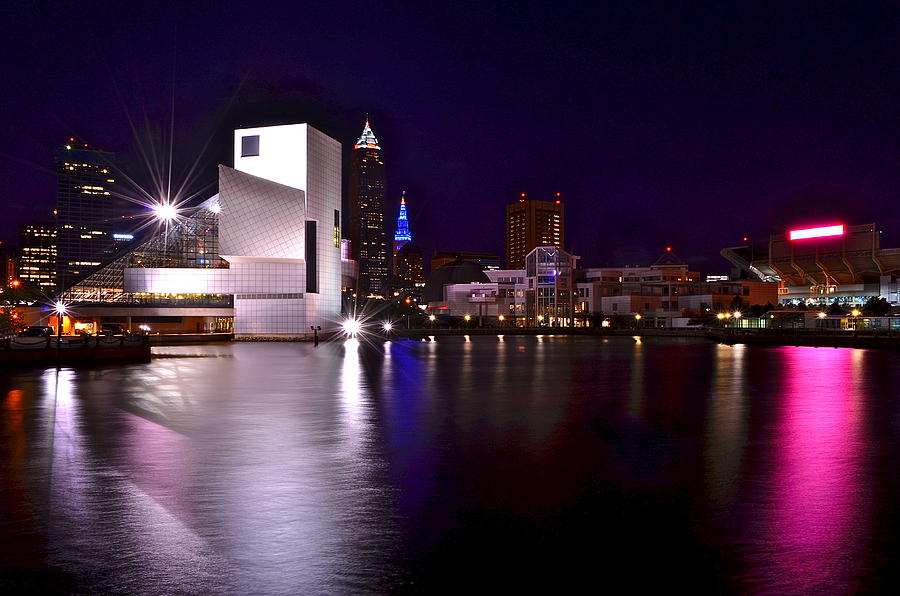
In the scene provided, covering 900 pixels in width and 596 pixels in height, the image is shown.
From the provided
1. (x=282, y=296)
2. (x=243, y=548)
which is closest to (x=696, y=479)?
(x=243, y=548)

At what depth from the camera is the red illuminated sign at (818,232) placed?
126750mm

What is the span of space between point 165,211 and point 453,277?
94978 mm

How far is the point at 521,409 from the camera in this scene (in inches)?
870

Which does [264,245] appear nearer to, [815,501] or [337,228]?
[337,228]

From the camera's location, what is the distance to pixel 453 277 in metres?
189

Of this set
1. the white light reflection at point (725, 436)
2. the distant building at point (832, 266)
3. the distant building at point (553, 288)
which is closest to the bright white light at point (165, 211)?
the distant building at point (553, 288)

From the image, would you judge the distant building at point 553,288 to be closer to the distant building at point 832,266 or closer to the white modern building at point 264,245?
the distant building at point 832,266

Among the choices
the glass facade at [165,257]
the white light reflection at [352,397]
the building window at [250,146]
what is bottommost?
the white light reflection at [352,397]

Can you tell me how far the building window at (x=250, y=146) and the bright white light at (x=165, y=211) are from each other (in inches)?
522

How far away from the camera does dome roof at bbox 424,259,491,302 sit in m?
187

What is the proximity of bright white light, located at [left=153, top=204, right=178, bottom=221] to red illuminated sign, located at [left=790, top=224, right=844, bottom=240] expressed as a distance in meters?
110

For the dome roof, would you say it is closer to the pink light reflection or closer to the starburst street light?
the starburst street light

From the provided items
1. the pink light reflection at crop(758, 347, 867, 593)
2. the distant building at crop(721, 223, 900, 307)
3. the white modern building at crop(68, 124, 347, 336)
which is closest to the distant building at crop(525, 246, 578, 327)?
the distant building at crop(721, 223, 900, 307)

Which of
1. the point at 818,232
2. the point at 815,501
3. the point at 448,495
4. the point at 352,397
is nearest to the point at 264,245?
the point at 352,397
